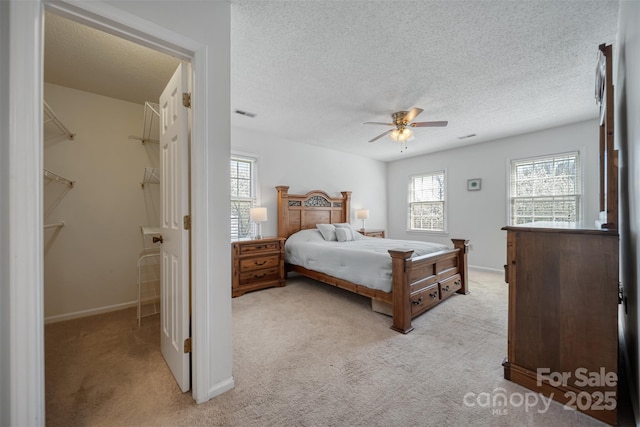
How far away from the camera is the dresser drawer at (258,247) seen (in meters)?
3.64

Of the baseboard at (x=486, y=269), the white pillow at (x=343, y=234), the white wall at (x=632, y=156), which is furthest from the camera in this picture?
the baseboard at (x=486, y=269)

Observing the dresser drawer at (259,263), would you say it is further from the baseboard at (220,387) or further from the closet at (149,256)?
the baseboard at (220,387)

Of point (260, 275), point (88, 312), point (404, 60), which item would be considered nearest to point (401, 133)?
point (404, 60)

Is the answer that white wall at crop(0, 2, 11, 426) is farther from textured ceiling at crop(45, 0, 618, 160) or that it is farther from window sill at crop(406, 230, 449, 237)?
window sill at crop(406, 230, 449, 237)

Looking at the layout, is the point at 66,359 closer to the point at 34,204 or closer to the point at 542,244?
the point at 34,204

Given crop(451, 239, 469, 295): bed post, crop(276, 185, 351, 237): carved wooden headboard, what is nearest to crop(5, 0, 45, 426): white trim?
crop(276, 185, 351, 237): carved wooden headboard

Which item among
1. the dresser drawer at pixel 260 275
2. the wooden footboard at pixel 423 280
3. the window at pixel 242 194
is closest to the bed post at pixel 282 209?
the window at pixel 242 194

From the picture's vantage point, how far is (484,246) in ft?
16.1

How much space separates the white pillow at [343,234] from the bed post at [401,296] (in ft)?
6.21

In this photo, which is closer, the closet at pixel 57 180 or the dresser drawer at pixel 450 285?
the closet at pixel 57 180

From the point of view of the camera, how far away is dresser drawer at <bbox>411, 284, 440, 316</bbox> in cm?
260

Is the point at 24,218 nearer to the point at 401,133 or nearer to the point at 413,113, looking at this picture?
the point at 413,113

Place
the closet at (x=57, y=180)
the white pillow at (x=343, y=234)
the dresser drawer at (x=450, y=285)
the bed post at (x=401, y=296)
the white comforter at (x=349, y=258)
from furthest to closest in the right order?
the white pillow at (x=343, y=234)
the dresser drawer at (x=450, y=285)
the white comforter at (x=349, y=258)
the closet at (x=57, y=180)
the bed post at (x=401, y=296)

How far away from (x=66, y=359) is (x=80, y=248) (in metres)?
1.34
